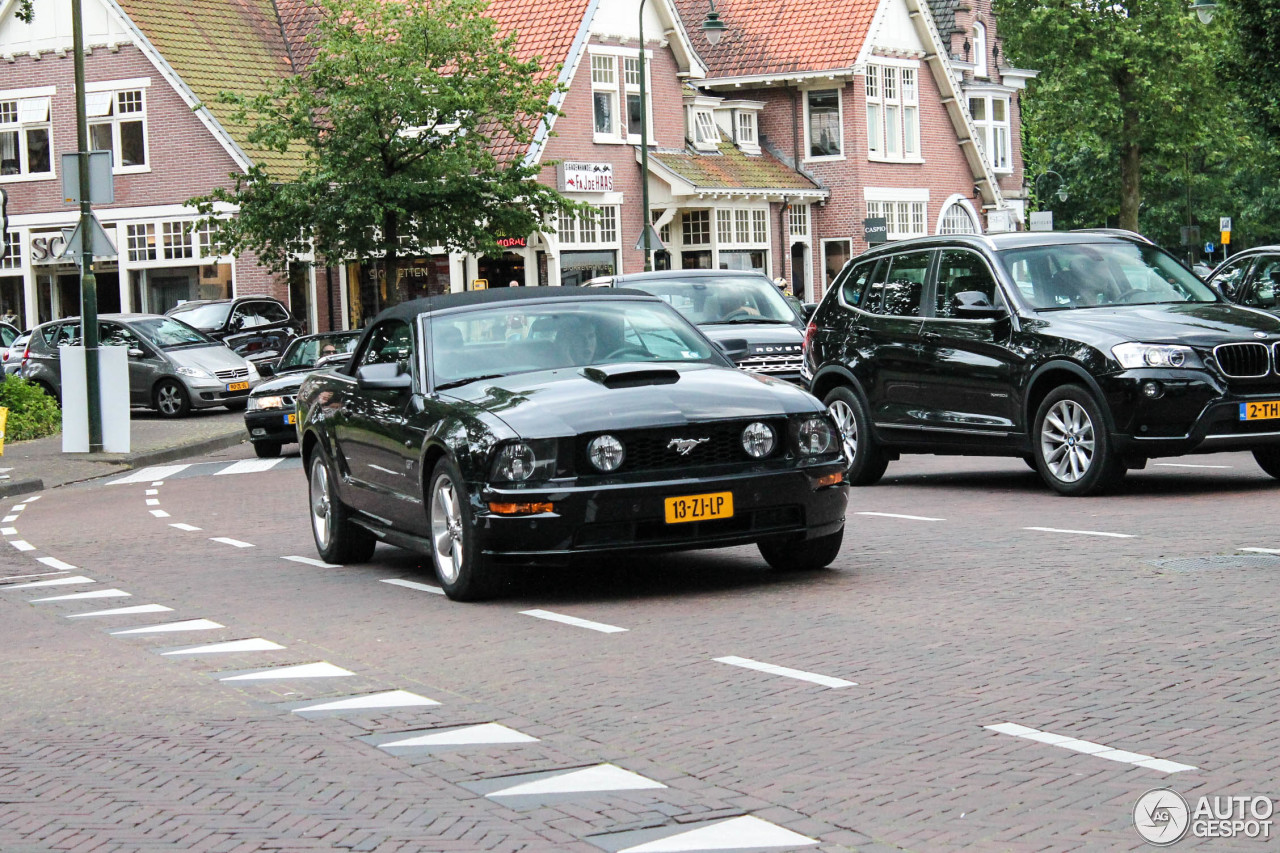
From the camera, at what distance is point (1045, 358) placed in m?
13.4

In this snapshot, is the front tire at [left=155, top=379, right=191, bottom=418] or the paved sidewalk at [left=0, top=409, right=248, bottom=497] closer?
the paved sidewalk at [left=0, top=409, right=248, bottom=497]

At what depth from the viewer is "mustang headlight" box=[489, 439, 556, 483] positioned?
914cm

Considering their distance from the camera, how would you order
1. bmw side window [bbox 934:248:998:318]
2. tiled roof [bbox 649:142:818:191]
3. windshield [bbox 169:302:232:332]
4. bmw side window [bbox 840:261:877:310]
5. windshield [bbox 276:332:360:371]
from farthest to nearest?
tiled roof [bbox 649:142:818:191] → windshield [bbox 169:302:232:332] → windshield [bbox 276:332:360:371] → bmw side window [bbox 840:261:877:310] → bmw side window [bbox 934:248:998:318]

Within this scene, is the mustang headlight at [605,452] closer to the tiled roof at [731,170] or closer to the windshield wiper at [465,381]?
the windshield wiper at [465,381]

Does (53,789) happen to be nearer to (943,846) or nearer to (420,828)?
(420,828)

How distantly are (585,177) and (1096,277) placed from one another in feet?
102

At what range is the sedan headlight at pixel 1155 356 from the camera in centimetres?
1285

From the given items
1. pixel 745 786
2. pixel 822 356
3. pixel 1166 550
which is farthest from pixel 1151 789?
pixel 822 356

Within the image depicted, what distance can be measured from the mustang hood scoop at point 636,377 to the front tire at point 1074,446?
4.34 meters

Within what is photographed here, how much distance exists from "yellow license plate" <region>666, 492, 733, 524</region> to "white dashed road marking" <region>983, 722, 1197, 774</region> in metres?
3.16

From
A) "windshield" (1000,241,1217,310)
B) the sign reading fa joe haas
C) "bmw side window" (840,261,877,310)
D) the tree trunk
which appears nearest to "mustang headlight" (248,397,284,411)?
"bmw side window" (840,261,877,310)

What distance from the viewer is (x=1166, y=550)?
10.3 metres

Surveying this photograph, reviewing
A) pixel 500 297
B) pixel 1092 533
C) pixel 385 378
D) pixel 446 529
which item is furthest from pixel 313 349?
pixel 446 529

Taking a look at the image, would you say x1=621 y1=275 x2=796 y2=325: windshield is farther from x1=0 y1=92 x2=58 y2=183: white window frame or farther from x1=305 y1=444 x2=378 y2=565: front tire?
x1=0 y1=92 x2=58 y2=183: white window frame
